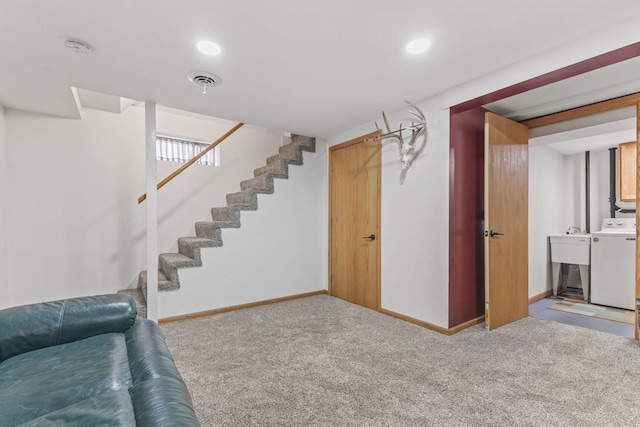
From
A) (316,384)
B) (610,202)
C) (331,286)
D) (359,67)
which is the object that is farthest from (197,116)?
(610,202)

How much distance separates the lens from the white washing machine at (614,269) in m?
3.60

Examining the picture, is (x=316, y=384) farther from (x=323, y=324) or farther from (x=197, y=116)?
(x=197, y=116)

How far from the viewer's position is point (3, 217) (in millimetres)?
3018

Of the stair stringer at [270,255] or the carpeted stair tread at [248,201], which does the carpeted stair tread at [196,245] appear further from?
the carpeted stair tread at [248,201]

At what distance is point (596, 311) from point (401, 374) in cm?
316

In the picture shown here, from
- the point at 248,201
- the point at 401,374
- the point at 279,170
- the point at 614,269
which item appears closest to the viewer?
the point at 401,374

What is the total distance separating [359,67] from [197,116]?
283 cm

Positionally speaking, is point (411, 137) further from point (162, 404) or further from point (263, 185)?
point (162, 404)

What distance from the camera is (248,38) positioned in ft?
6.32

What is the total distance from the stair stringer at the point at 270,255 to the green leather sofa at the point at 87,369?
5.37 ft

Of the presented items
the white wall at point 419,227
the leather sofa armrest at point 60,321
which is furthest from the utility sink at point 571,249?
the leather sofa armrest at point 60,321

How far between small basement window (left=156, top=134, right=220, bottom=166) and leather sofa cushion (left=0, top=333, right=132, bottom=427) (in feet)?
10.1

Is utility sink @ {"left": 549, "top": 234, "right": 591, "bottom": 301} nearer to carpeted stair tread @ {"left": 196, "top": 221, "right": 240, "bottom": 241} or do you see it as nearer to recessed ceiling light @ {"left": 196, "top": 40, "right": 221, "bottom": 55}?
carpeted stair tread @ {"left": 196, "top": 221, "right": 240, "bottom": 241}

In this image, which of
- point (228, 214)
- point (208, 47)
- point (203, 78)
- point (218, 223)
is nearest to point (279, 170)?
point (228, 214)
